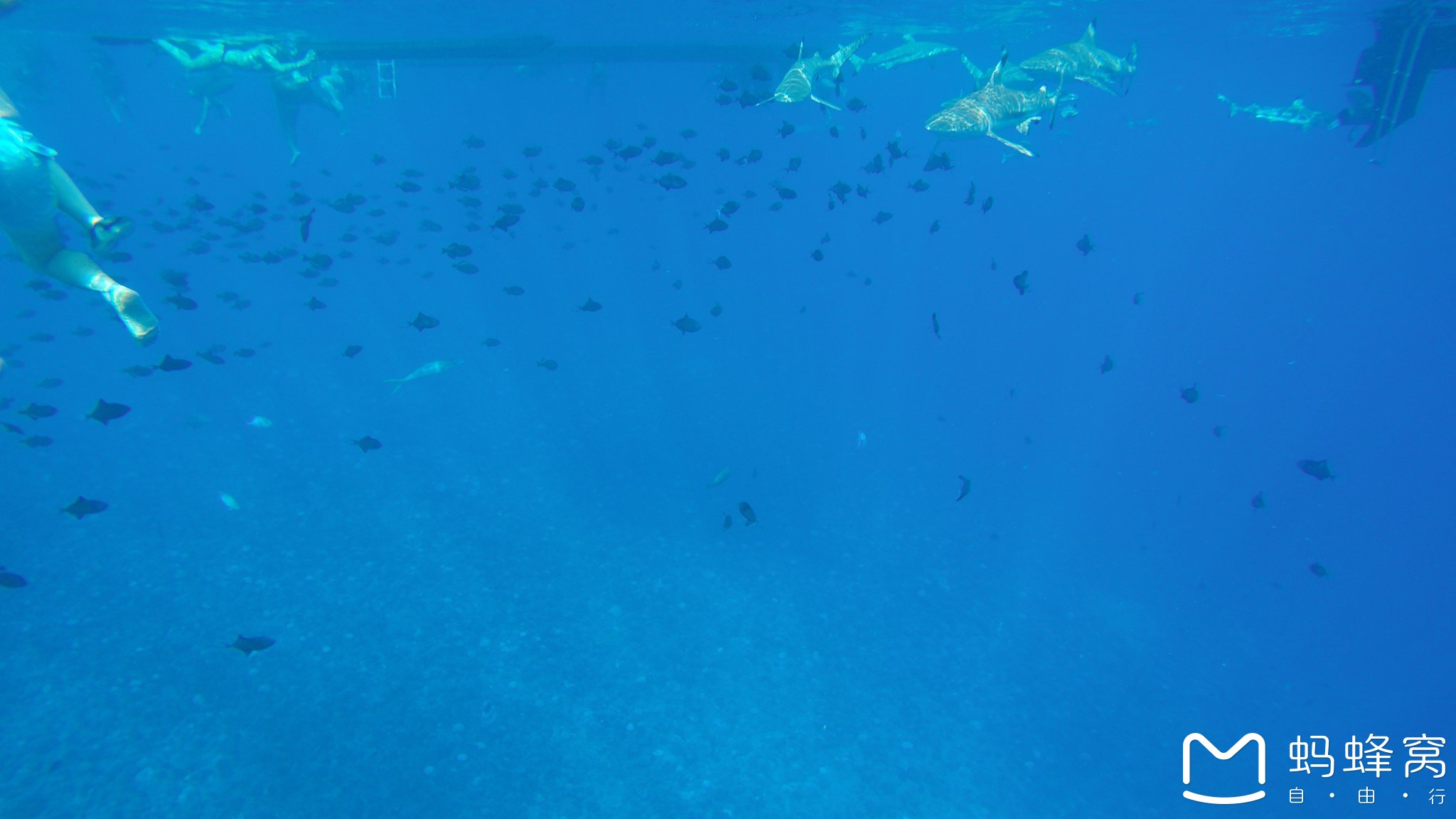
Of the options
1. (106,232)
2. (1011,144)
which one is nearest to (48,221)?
(106,232)

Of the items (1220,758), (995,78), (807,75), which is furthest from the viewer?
(807,75)

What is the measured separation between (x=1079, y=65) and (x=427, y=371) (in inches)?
500

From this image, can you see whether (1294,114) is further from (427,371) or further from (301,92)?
(301,92)

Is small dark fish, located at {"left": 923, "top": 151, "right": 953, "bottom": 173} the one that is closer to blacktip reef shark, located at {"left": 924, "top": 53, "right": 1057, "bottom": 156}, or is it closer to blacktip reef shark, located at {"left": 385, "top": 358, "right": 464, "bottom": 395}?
blacktip reef shark, located at {"left": 924, "top": 53, "right": 1057, "bottom": 156}

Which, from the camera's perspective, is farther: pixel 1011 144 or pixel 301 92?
pixel 301 92

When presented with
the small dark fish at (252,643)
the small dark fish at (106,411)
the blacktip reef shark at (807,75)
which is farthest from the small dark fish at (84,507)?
the blacktip reef shark at (807,75)

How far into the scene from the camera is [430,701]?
7.96 meters

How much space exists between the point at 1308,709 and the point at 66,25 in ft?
138

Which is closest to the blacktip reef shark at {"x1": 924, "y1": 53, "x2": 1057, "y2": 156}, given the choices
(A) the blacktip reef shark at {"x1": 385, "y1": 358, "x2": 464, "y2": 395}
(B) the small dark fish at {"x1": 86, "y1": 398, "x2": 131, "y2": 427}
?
(B) the small dark fish at {"x1": 86, "y1": 398, "x2": 131, "y2": 427}

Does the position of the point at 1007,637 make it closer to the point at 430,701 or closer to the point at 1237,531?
the point at 430,701

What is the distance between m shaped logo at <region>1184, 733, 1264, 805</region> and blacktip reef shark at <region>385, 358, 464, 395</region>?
14.3m

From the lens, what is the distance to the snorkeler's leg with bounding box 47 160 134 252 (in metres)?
4.83

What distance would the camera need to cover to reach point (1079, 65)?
336 inches

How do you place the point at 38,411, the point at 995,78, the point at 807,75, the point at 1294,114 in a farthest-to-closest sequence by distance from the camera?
1. the point at 1294,114
2. the point at 807,75
3. the point at 38,411
4. the point at 995,78
